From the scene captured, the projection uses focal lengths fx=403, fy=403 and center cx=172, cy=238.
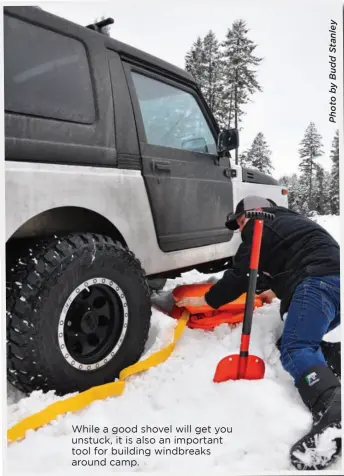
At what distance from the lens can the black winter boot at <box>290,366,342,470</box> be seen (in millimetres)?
1511

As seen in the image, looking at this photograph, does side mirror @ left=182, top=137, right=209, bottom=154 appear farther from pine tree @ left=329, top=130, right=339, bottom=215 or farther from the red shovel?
pine tree @ left=329, top=130, right=339, bottom=215

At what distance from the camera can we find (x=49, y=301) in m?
1.82

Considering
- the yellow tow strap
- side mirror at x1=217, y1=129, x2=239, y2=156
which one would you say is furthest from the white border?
side mirror at x1=217, y1=129, x2=239, y2=156

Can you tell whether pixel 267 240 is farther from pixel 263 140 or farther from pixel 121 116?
pixel 121 116

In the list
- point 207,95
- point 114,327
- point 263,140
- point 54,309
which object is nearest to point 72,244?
point 54,309

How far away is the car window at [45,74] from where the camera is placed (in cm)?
189

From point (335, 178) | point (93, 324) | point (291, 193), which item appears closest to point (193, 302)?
point (93, 324)

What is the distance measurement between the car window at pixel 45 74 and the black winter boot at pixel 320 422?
173cm

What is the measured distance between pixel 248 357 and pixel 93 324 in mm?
821

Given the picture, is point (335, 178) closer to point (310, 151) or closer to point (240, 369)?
point (310, 151)

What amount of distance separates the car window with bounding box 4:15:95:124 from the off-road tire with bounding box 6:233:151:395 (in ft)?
2.15

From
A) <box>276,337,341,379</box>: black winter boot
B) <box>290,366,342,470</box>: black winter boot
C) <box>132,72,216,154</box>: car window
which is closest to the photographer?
<box>290,366,342,470</box>: black winter boot

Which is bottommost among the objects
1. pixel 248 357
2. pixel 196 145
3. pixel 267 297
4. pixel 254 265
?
pixel 248 357

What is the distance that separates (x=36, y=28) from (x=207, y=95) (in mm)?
1749
